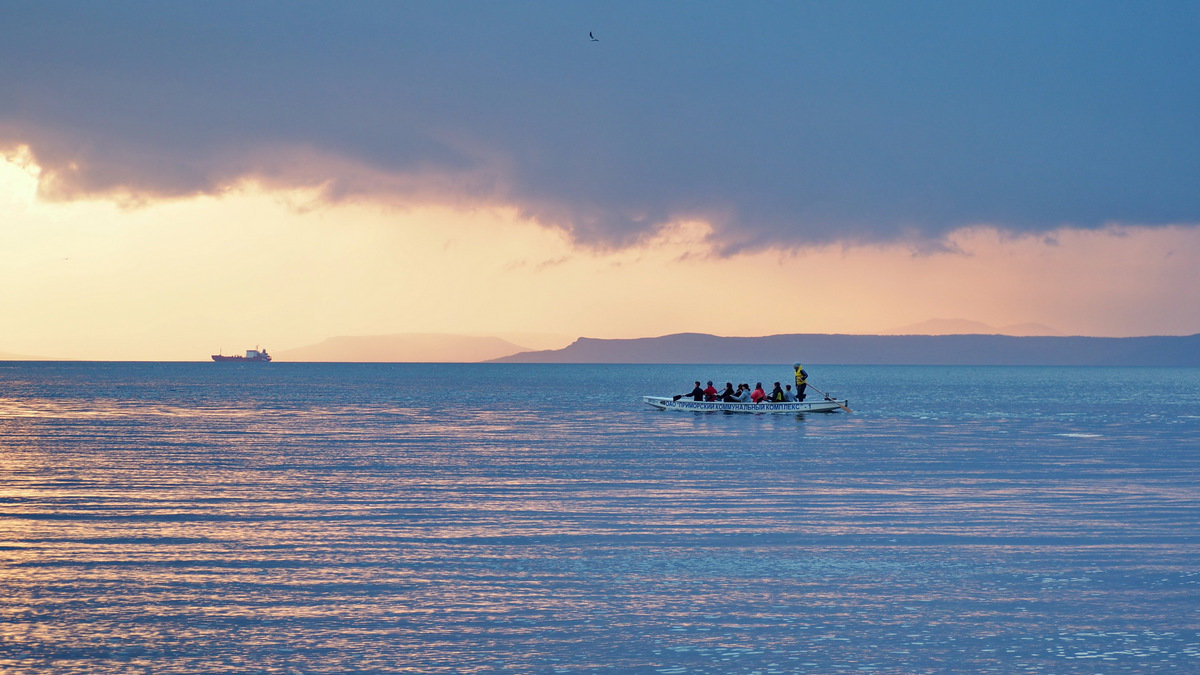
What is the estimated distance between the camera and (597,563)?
1592 cm

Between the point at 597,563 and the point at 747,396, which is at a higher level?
the point at 747,396

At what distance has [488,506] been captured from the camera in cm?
2264

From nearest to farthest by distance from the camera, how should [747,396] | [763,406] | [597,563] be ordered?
1. [597,563]
2. [763,406]
3. [747,396]

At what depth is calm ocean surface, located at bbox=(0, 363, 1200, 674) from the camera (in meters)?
11.3

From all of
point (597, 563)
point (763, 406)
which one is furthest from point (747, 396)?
point (597, 563)

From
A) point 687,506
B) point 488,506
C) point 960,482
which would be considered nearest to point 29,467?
point 488,506

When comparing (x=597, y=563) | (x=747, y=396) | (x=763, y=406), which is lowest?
(x=597, y=563)

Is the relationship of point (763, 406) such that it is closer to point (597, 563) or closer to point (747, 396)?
point (747, 396)

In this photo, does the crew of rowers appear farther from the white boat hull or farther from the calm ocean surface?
the calm ocean surface

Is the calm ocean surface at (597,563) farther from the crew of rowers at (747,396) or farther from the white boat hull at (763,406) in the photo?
the crew of rowers at (747,396)

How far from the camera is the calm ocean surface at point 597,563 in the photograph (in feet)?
37.2

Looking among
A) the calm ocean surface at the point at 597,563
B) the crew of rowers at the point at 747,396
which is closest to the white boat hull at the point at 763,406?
the crew of rowers at the point at 747,396

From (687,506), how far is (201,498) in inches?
405

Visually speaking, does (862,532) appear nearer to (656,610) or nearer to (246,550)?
(656,610)
